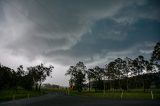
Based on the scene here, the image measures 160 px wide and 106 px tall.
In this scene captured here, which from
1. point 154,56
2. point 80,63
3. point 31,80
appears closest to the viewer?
point 154,56

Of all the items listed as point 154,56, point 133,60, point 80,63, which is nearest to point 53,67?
point 80,63

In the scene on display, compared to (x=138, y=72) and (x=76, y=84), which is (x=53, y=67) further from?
(x=138, y=72)

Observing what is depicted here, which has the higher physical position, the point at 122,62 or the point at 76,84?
the point at 122,62

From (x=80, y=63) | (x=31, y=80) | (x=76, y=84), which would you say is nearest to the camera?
(x=76, y=84)

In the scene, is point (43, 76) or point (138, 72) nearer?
point (138, 72)

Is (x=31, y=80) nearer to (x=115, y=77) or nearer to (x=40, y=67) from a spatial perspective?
(x=40, y=67)

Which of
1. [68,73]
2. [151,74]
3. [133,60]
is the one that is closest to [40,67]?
[68,73]

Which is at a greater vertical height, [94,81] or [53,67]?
[53,67]

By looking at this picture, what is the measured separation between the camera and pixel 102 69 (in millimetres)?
150125

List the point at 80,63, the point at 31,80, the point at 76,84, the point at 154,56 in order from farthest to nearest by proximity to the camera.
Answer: the point at 80,63 → the point at 31,80 → the point at 76,84 → the point at 154,56

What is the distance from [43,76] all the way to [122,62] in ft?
173

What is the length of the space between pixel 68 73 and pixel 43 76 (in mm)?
17144

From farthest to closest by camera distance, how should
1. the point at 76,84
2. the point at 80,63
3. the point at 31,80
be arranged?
the point at 80,63
the point at 31,80
the point at 76,84

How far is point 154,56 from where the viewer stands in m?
90.1
